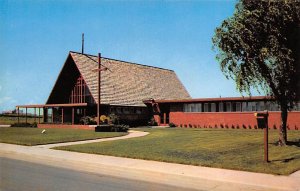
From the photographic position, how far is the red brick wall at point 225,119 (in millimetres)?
29297

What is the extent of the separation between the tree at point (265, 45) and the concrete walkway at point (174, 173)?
21.6 ft

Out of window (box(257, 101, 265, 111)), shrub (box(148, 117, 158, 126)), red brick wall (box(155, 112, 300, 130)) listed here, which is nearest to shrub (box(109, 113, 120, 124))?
shrub (box(148, 117, 158, 126))

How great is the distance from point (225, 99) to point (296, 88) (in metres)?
16.6

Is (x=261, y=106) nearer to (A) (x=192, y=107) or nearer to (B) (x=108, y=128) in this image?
(A) (x=192, y=107)

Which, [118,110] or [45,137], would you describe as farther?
[118,110]

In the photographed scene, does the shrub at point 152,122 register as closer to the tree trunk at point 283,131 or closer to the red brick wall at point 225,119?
the red brick wall at point 225,119

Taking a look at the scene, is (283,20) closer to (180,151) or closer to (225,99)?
(180,151)

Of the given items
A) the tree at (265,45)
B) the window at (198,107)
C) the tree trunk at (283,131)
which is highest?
the tree at (265,45)

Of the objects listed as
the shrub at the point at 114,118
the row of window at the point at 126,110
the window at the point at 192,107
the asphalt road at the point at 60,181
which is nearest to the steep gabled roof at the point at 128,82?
the row of window at the point at 126,110

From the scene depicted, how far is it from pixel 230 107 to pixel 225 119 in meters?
1.26

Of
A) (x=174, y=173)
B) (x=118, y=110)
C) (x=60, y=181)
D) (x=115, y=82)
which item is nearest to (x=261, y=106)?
(x=118, y=110)

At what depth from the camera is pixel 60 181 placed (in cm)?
910

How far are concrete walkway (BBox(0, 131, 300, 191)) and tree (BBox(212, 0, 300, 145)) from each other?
6.58 m

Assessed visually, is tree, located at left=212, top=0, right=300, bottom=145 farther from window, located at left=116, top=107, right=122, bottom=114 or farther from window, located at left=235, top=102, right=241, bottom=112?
window, located at left=116, top=107, right=122, bottom=114
